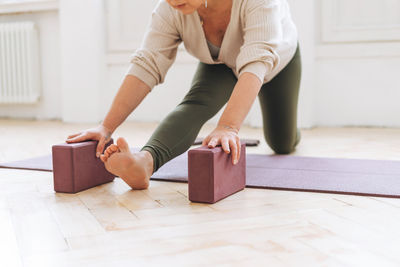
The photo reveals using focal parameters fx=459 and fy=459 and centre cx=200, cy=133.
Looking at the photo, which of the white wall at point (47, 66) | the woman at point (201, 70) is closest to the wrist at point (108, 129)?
the woman at point (201, 70)

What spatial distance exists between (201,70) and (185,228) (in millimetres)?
901

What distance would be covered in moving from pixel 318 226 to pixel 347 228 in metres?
0.06

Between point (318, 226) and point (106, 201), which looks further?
point (106, 201)

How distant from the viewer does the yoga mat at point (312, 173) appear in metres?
1.35

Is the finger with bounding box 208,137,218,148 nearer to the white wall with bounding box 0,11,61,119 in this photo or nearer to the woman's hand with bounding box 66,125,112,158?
the woman's hand with bounding box 66,125,112,158

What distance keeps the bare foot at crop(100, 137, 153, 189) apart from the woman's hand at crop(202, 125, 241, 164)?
7.9 inches

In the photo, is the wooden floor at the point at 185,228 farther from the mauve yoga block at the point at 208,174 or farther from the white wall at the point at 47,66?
the white wall at the point at 47,66

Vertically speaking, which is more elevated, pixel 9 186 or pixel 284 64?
pixel 284 64

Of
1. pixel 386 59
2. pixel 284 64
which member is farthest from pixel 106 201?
pixel 386 59

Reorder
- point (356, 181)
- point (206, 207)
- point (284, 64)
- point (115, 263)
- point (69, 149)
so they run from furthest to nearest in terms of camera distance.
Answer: point (284, 64) → point (356, 181) → point (69, 149) → point (206, 207) → point (115, 263)

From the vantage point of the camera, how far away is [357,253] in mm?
815

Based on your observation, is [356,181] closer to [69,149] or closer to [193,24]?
[193,24]

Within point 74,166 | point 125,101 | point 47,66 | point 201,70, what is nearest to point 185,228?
point 74,166

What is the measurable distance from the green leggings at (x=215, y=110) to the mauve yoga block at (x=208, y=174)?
0.74 ft
